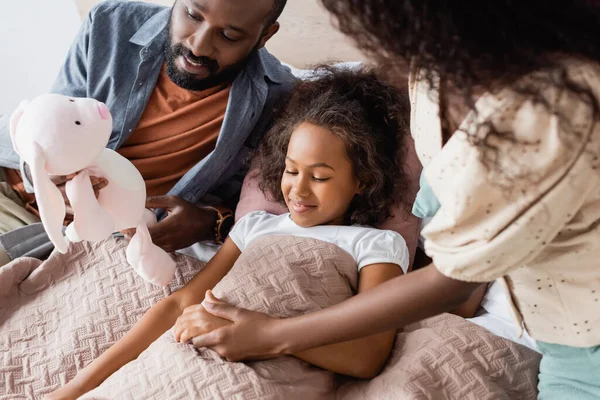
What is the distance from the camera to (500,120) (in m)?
0.66

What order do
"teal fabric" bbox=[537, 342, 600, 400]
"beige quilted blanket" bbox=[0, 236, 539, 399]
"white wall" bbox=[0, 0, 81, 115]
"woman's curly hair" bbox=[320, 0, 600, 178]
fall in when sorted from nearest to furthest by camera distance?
"woman's curly hair" bbox=[320, 0, 600, 178] < "teal fabric" bbox=[537, 342, 600, 400] < "beige quilted blanket" bbox=[0, 236, 539, 399] < "white wall" bbox=[0, 0, 81, 115]

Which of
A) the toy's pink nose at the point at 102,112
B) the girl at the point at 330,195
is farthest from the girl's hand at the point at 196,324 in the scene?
the toy's pink nose at the point at 102,112

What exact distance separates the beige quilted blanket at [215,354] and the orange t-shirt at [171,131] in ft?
0.79

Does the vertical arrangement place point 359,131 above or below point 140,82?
above

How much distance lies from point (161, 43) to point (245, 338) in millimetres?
866

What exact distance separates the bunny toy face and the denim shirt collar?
50 cm

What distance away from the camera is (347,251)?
1.29 m

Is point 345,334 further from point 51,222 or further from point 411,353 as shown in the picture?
point 51,222

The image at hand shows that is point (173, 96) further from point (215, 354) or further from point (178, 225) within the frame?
point (215, 354)

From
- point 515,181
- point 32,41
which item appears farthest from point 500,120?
point 32,41

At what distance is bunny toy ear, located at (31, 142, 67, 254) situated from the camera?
3.30 feet

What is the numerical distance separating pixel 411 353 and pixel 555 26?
2.26ft

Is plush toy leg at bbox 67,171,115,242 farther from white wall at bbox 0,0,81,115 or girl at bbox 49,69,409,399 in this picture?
white wall at bbox 0,0,81,115

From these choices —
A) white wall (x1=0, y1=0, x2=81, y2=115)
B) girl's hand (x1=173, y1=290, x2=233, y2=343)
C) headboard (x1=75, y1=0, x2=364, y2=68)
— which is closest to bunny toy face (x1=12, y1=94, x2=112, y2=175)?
girl's hand (x1=173, y1=290, x2=233, y2=343)
